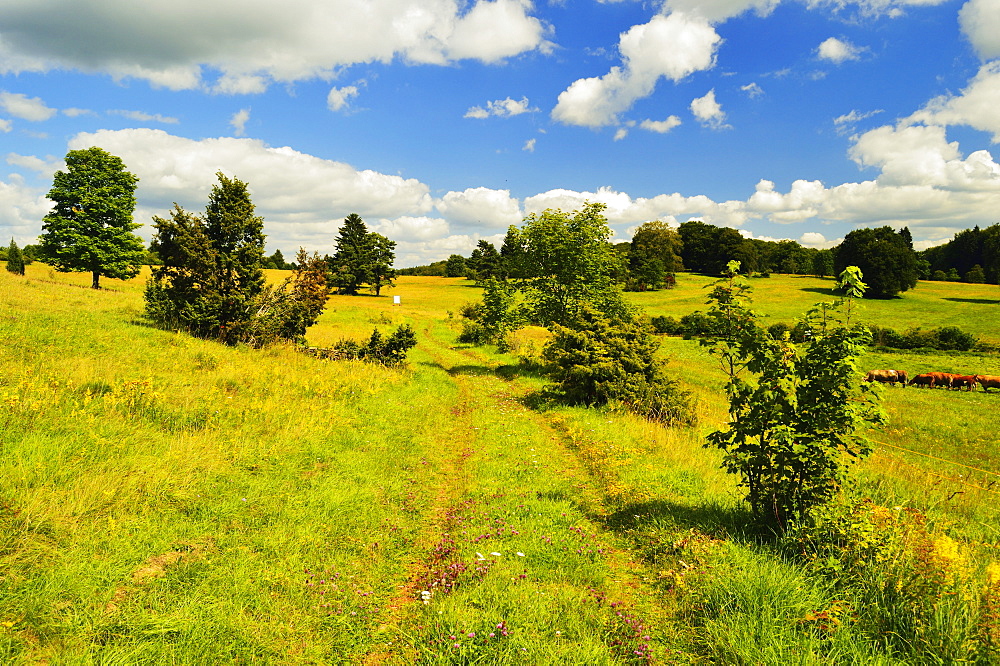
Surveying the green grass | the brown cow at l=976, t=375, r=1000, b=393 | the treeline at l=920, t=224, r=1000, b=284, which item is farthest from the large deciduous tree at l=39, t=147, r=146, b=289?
the treeline at l=920, t=224, r=1000, b=284

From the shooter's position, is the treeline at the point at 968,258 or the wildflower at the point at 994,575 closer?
the wildflower at the point at 994,575

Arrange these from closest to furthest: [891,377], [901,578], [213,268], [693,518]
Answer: [901,578]
[693,518]
[213,268]
[891,377]

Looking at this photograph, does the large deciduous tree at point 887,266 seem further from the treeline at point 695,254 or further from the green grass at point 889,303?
the treeline at point 695,254

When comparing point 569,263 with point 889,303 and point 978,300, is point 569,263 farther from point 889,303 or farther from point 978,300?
point 978,300

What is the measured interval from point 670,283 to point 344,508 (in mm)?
95992

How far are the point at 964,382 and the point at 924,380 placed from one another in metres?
1.97

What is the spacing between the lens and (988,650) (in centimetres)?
410

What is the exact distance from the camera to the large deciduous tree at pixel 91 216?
37875 millimetres

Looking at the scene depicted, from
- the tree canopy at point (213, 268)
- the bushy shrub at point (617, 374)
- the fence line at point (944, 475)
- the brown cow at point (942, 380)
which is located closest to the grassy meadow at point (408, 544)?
the fence line at point (944, 475)

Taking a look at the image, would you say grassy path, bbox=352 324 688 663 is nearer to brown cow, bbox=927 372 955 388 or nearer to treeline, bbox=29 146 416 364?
treeline, bbox=29 146 416 364

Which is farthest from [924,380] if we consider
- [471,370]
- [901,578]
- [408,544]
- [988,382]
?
[408,544]

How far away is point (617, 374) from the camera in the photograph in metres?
16.3

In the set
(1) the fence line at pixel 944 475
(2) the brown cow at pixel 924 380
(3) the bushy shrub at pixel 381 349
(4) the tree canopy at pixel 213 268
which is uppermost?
(4) the tree canopy at pixel 213 268

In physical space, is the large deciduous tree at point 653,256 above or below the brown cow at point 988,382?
above
